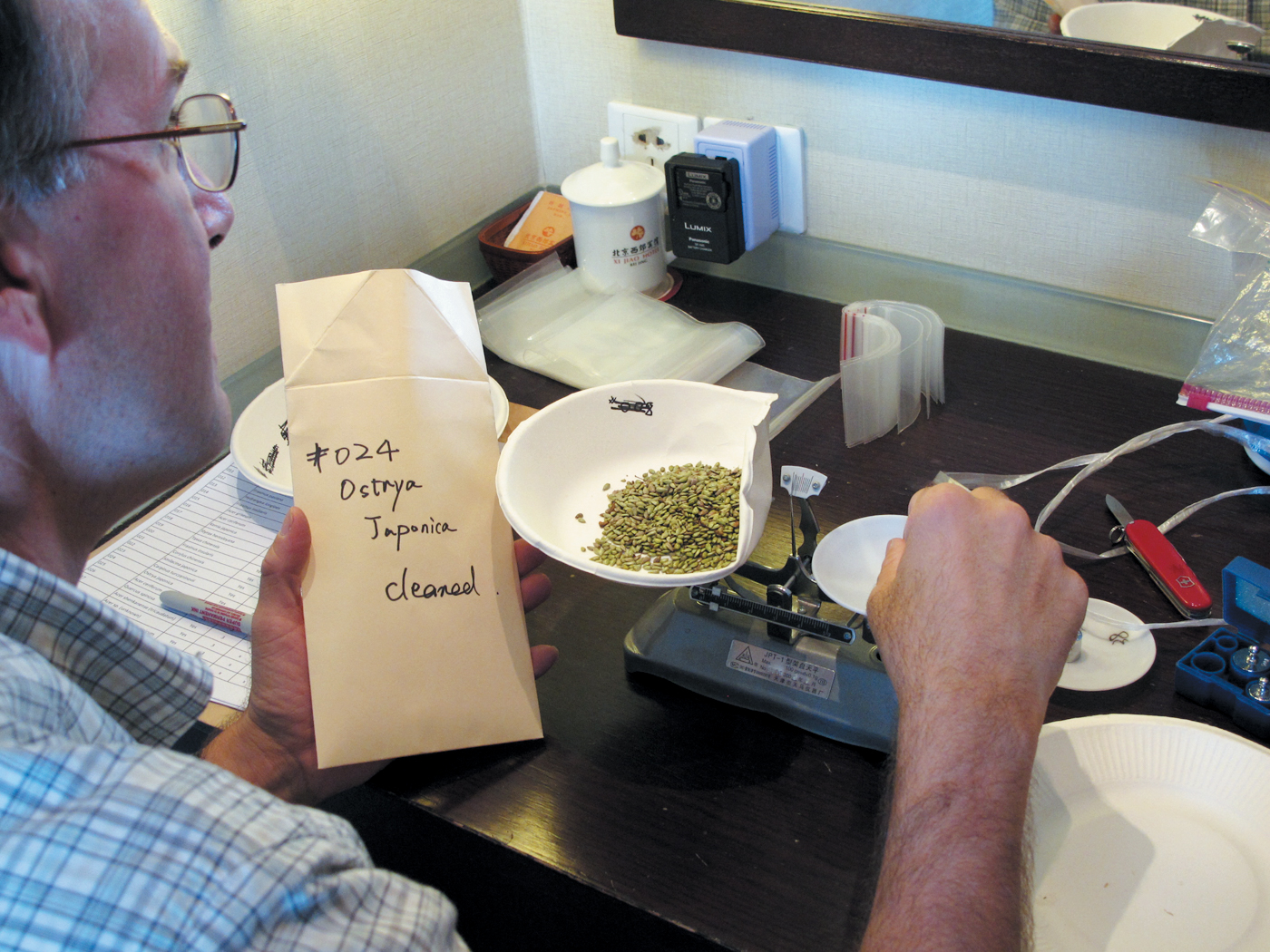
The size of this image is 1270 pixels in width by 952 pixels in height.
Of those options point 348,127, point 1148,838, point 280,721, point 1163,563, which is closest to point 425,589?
point 280,721

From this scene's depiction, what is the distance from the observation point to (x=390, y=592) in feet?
2.71

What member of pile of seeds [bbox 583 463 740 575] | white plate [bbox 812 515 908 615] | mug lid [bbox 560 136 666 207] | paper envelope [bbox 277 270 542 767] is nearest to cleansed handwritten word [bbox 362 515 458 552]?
paper envelope [bbox 277 270 542 767]

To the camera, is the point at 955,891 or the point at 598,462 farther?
the point at 598,462

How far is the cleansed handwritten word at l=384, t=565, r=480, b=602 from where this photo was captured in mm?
826

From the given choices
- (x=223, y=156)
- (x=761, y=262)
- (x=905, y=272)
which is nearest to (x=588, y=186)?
(x=761, y=262)

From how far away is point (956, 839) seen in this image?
0.66 meters

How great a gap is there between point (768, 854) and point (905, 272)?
35.6 inches

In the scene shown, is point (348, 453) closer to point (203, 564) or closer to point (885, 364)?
point (203, 564)

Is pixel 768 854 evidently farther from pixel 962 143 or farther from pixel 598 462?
pixel 962 143

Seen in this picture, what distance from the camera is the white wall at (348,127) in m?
1.22

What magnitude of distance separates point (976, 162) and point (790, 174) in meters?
0.27

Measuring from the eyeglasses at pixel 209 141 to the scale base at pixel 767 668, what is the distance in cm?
56

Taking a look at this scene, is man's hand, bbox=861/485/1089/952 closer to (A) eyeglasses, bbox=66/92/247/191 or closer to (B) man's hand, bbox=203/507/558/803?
(B) man's hand, bbox=203/507/558/803

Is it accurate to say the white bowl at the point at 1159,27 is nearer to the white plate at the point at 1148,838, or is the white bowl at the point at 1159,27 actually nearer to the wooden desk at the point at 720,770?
the wooden desk at the point at 720,770
